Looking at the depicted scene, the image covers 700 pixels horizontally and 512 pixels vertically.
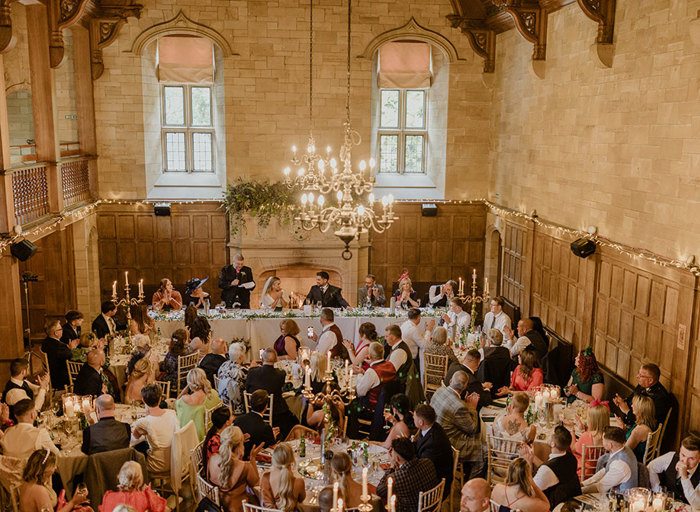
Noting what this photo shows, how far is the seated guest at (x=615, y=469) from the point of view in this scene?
5777 millimetres

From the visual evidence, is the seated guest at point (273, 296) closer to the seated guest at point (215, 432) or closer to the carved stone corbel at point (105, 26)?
the seated guest at point (215, 432)

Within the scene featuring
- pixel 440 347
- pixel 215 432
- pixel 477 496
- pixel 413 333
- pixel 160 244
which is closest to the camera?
pixel 477 496

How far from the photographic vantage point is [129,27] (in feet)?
42.7

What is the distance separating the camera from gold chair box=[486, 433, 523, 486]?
21.9ft

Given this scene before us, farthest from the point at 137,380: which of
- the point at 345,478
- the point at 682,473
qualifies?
the point at 682,473

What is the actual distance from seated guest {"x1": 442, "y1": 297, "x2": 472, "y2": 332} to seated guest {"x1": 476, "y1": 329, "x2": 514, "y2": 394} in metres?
1.35

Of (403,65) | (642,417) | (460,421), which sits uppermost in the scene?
(403,65)

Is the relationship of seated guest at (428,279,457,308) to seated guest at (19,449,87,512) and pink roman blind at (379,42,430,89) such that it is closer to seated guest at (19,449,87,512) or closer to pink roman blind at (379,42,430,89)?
pink roman blind at (379,42,430,89)

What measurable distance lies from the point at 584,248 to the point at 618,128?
5.32ft

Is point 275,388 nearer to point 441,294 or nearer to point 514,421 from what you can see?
point 514,421

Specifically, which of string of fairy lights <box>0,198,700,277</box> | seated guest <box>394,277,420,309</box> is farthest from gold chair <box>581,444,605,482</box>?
seated guest <box>394,277,420,309</box>

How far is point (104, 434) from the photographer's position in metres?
6.46

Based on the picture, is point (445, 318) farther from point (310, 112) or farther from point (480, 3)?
point (480, 3)

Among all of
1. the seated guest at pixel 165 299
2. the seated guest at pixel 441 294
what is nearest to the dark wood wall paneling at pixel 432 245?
the seated guest at pixel 441 294
